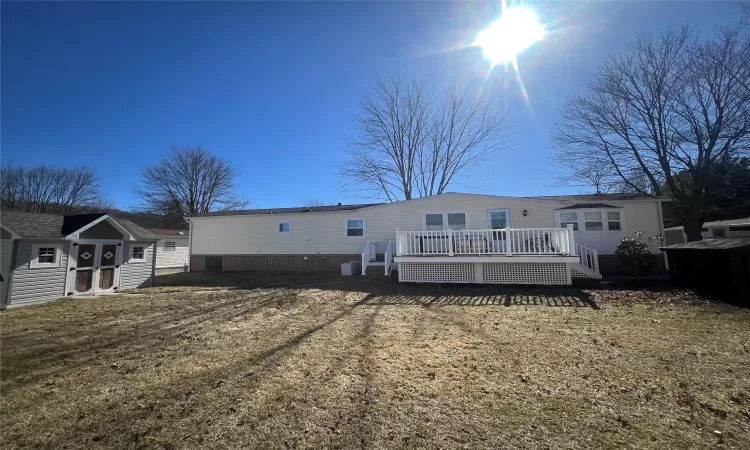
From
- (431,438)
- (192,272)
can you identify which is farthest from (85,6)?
(192,272)

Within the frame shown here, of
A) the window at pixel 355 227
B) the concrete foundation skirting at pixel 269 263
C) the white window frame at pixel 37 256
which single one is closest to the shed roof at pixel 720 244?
the window at pixel 355 227

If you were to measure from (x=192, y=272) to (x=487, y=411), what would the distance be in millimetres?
20200

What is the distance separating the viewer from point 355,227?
17.0 m

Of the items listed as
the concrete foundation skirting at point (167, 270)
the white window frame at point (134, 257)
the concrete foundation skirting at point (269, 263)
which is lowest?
the concrete foundation skirting at point (167, 270)

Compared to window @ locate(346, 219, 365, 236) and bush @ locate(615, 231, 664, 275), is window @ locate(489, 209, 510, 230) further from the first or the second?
window @ locate(346, 219, 365, 236)

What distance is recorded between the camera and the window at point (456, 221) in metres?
15.0

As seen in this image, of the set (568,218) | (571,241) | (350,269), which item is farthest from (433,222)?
(571,241)

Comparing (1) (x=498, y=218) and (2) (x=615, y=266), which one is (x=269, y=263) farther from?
(2) (x=615, y=266)

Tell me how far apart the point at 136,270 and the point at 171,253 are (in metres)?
9.11

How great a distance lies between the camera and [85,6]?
793 centimetres

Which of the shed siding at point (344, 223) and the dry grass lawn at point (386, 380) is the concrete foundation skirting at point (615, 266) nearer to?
the shed siding at point (344, 223)

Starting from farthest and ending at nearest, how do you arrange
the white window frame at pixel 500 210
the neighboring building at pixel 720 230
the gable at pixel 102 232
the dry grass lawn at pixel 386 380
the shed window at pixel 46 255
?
the neighboring building at pixel 720 230 → the white window frame at pixel 500 210 → the gable at pixel 102 232 → the shed window at pixel 46 255 → the dry grass lawn at pixel 386 380

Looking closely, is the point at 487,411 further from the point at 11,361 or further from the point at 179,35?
the point at 179,35

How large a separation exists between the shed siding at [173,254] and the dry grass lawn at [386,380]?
1535 centimetres
